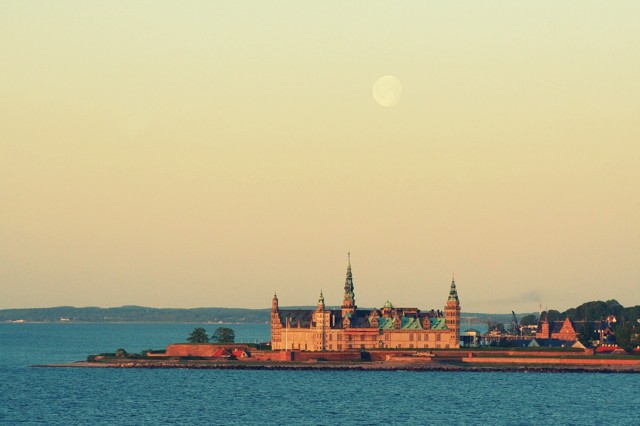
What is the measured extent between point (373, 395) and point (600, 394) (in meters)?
28.3

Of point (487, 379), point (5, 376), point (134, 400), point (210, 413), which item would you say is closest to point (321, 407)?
point (210, 413)

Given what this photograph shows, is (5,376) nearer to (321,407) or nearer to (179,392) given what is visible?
(179,392)

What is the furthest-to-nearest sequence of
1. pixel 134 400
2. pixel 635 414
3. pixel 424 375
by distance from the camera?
pixel 424 375 < pixel 134 400 < pixel 635 414

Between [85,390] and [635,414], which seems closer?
[635,414]

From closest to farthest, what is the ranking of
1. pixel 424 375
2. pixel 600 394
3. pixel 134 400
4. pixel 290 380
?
pixel 134 400
pixel 600 394
pixel 290 380
pixel 424 375

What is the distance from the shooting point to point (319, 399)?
513 ft

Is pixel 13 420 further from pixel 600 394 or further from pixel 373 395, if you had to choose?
pixel 600 394

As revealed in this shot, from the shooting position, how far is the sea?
13512 centimetres

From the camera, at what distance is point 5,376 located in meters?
200

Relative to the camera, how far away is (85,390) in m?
169

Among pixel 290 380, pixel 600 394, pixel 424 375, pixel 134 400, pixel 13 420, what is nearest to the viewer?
pixel 13 420

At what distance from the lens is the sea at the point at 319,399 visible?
135125 mm

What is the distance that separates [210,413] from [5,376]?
229 ft

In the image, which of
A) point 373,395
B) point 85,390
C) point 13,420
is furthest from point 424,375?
point 13,420
